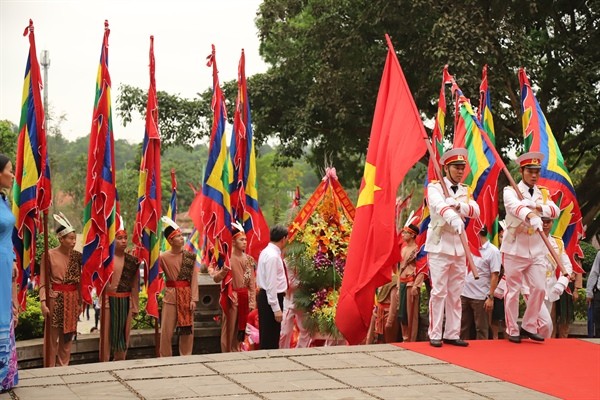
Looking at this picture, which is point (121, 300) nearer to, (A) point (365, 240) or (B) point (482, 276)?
(A) point (365, 240)

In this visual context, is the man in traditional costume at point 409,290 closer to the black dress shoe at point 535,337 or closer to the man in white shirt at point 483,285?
the man in white shirt at point 483,285

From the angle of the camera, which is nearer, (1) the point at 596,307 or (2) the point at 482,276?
(2) the point at 482,276

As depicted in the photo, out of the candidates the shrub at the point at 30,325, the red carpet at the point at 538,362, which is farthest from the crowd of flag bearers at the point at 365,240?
the shrub at the point at 30,325

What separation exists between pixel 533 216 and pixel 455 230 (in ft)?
2.53

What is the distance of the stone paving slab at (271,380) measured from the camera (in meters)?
5.92

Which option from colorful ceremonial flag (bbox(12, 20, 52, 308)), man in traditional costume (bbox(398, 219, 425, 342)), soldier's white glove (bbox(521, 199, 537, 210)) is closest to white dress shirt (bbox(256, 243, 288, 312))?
man in traditional costume (bbox(398, 219, 425, 342))

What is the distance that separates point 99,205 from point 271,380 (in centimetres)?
360

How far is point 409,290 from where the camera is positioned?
10.2 metres

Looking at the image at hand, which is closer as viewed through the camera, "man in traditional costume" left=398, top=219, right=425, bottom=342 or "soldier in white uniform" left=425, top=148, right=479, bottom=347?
"soldier in white uniform" left=425, top=148, right=479, bottom=347

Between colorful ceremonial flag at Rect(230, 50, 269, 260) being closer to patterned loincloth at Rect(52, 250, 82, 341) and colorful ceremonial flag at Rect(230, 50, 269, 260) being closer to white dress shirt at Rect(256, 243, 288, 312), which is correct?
white dress shirt at Rect(256, 243, 288, 312)

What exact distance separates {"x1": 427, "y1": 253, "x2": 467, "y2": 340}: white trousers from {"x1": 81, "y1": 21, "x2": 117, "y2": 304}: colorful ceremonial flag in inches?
133

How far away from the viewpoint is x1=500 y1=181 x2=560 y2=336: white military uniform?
838 centimetres

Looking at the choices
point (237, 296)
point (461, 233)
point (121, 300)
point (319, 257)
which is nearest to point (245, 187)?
point (319, 257)

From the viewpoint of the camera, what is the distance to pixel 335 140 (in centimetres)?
2011
